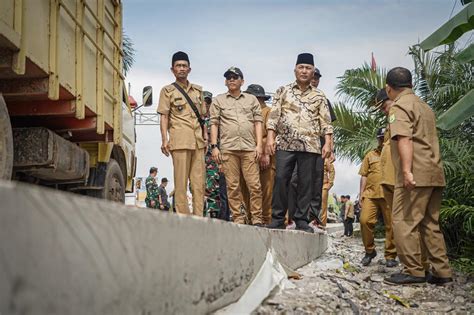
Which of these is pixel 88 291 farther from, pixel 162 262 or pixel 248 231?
pixel 248 231

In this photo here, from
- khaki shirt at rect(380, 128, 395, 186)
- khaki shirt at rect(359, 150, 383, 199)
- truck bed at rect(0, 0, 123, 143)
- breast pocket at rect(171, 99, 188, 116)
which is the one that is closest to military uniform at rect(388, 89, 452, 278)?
khaki shirt at rect(380, 128, 395, 186)

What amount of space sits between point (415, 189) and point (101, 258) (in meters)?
3.59

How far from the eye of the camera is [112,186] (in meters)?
6.34

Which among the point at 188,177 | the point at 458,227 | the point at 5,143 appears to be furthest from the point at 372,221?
the point at 5,143

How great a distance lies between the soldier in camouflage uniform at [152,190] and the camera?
41.3 feet

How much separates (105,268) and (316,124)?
4.49 meters

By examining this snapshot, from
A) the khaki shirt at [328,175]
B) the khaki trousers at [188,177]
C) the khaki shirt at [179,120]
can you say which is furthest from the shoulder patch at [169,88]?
the khaki shirt at [328,175]

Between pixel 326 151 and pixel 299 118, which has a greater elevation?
pixel 299 118

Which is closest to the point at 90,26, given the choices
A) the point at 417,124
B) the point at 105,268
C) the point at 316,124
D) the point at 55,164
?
the point at 55,164

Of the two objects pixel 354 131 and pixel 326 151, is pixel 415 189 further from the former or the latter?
pixel 354 131

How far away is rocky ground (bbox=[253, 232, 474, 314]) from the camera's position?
2.85m

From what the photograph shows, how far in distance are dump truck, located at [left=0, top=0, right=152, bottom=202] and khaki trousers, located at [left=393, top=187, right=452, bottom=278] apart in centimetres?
273

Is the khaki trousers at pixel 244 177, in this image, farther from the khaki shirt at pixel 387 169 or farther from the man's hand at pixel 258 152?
the khaki shirt at pixel 387 169

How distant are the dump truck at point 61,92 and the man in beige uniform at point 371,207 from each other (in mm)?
2855
